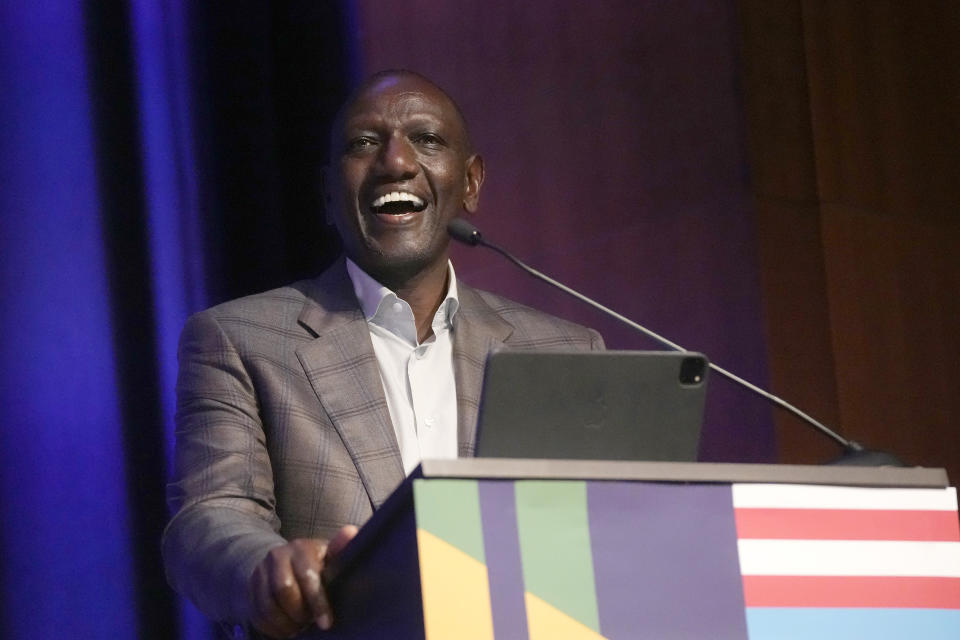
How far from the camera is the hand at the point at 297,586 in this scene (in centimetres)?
134

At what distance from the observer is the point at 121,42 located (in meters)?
2.83

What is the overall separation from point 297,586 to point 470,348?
41.0 inches

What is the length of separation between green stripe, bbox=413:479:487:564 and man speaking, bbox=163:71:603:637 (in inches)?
17.4

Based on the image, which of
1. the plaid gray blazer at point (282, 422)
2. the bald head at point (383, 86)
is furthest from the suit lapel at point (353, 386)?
the bald head at point (383, 86)

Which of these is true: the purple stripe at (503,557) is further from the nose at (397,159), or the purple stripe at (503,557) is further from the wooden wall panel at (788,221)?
the wooden wall panel at (788,221)

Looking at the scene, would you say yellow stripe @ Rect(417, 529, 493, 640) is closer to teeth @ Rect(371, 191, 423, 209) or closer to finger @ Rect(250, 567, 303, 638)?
finger @ Rect(250, 567, 303, 638)

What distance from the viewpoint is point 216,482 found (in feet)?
6.41

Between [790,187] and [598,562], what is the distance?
2.20 meters

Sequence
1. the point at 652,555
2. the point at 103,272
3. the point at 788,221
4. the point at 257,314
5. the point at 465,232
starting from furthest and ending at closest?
the point at 788,221
the point at 103,272
the point at 257,314
the point at 465,232
the point at 652,555

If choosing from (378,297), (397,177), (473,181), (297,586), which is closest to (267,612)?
(297,586)

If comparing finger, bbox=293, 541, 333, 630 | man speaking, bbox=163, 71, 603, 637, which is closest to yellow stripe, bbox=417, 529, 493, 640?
finger, bbox=293, 541, 333, 630

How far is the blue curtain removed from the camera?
8.63 feet

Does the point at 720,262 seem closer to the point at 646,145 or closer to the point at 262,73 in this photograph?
the point at 646,145

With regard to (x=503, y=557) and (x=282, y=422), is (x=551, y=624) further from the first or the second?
(x=282, y=422)
